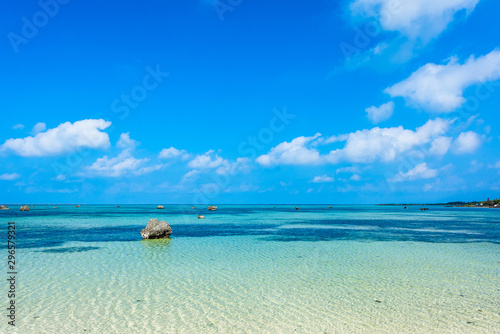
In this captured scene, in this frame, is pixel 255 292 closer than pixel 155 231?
Yes

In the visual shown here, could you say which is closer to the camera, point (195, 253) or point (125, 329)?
point (125, 329)

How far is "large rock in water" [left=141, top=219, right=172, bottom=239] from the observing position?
96.9ft

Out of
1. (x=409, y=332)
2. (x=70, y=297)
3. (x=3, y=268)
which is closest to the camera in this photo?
(x=409, y=332)

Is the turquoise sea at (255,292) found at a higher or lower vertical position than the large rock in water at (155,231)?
lower

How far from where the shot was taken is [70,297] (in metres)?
11.5

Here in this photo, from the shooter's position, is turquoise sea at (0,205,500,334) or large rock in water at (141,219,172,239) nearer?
turquoise sea at (0,205,500,334)

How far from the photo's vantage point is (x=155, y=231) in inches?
1166

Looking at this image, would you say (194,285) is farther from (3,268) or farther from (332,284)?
(3,268)

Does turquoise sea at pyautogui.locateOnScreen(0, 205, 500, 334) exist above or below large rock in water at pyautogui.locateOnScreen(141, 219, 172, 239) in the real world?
below

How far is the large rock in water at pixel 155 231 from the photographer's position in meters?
29.5

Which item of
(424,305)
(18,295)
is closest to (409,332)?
(424,305)

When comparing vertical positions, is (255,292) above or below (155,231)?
below

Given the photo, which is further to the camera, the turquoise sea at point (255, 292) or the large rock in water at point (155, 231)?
the large rock in water at point (155, 231)

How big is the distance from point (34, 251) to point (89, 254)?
14.6 ft
